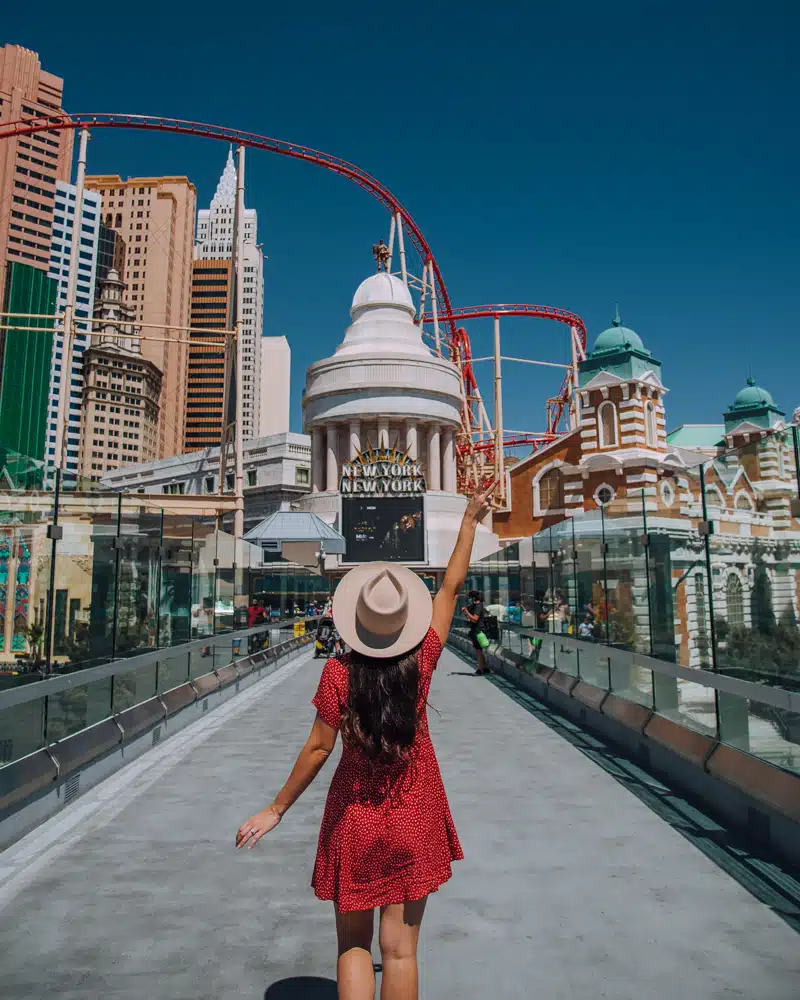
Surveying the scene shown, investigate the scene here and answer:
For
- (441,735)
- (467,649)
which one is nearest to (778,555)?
(441,735)

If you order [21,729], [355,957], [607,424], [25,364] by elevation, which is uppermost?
[25,364]

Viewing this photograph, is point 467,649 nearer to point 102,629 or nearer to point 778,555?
point 102,629

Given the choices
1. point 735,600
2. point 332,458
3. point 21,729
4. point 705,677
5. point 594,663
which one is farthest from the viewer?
point 332,458

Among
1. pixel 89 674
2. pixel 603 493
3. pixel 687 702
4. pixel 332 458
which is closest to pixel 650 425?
pixel 603 493

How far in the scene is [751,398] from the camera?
168ft

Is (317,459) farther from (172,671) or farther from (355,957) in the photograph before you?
(355,957)

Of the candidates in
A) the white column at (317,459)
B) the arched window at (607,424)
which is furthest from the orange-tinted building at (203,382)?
the arched window at (607,424)

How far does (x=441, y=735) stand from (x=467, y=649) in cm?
1533

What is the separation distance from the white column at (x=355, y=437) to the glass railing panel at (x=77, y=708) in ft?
173

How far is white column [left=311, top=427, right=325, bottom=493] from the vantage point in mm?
63812

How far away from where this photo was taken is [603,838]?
570 cm

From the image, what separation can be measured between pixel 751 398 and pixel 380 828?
53456 mm

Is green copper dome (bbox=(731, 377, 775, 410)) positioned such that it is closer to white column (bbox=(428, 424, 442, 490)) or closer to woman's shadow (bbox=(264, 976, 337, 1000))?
white column (bbox=(428, 424, 442, 490))

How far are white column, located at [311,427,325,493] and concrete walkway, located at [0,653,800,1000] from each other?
5645cm
